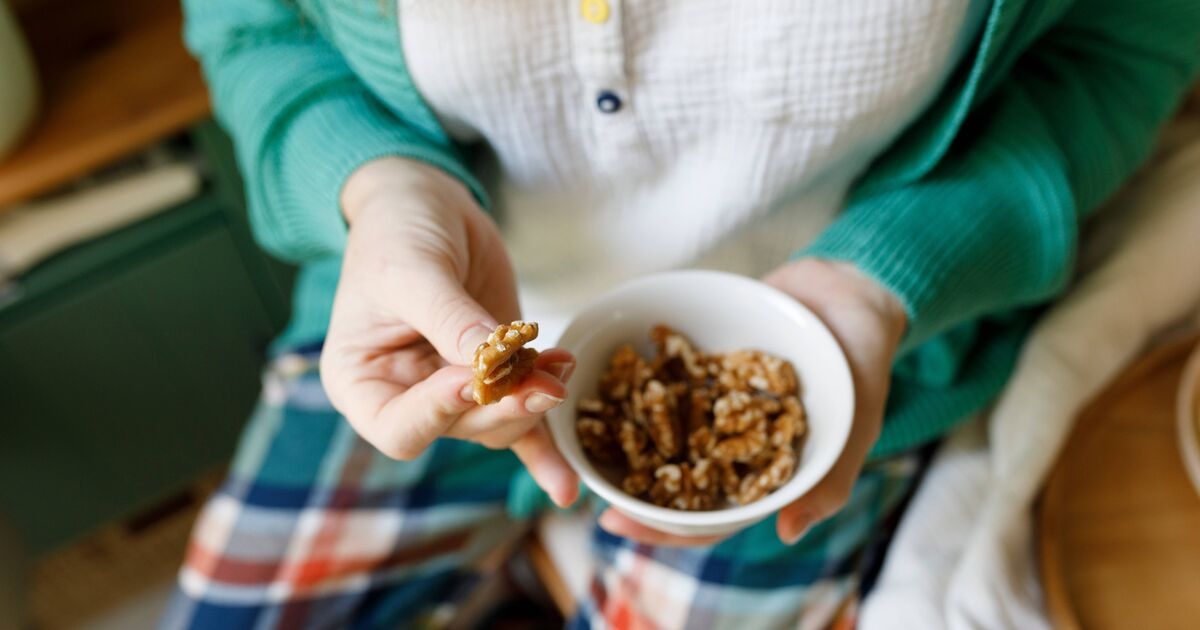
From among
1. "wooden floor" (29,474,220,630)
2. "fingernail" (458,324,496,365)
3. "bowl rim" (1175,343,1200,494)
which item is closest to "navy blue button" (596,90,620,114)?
"fingernail" (458,324,496,365)

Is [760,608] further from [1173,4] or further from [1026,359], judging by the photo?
[1173,4]

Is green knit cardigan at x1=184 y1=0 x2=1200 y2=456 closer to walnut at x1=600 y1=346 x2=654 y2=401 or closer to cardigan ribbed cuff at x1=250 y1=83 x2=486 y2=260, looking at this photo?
cardigan ribbed cuff at x1=250 y1=83 x2=486 y2=260

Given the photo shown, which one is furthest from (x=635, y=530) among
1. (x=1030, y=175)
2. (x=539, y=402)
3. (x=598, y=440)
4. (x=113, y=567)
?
(x=113, y=567)

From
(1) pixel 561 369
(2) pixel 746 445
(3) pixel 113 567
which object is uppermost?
(1) pixel 561 369

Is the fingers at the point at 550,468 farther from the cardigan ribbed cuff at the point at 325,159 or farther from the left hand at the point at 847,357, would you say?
the cardigan ribbed cuff at the point at 325,159

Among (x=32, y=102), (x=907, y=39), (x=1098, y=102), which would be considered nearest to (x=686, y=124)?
(x=907, y=39)

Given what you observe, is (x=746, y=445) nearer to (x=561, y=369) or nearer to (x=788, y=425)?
(x=788, y=425)

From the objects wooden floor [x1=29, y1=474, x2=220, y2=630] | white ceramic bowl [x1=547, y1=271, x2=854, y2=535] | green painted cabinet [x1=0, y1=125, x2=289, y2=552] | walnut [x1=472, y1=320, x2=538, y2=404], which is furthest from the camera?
wooden floor [x1=29, y1=474, x2=220, y2=630]
